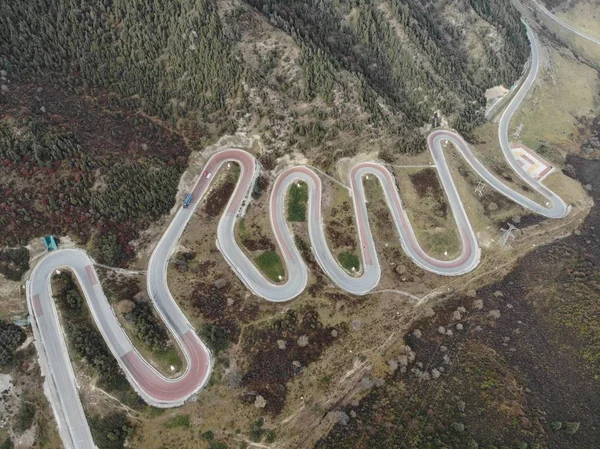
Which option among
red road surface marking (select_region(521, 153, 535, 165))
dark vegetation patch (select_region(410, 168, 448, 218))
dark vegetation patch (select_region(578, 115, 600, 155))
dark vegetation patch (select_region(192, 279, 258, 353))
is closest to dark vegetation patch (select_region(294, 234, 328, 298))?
dark vegetation patch (select_region(192, 279, 258, 353))

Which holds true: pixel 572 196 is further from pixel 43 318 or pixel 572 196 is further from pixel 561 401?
pixel 43 318

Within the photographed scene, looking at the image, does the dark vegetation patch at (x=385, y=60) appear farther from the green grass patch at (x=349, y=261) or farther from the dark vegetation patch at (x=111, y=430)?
the dark vegetation patch at (x=111, y=430)

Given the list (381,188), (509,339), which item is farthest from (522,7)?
(509,339)

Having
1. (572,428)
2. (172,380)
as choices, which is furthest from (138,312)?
(572,428)

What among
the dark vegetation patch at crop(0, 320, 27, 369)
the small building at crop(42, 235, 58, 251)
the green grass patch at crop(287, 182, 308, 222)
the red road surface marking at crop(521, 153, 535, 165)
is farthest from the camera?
the red road surface marking at crop(521, 153, 535, 165)

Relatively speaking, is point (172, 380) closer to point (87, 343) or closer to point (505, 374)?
point (87, 343)

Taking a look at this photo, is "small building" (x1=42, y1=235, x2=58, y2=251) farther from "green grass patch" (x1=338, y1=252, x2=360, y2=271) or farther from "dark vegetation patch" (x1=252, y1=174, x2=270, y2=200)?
"green grass patch" (x1=338, y1=252, x2=360, y2=271)
